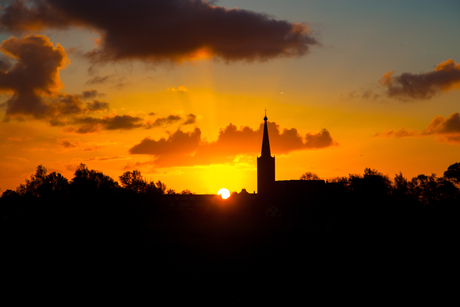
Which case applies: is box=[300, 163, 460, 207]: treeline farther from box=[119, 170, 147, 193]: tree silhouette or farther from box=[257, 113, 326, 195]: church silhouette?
box=[119, 170, 147, 193]: tree silhouette

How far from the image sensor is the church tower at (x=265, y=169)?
98.8 m

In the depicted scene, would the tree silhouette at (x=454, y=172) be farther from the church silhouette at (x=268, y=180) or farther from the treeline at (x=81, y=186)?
the treeline at (x=81, y=186)

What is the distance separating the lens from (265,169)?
9950cm

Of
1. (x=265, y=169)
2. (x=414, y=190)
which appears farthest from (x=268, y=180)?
(x=414, y=190)

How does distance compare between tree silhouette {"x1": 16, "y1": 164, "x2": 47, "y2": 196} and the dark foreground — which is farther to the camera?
tree silhouette {"x1": 16, "y1": 164, "x2": 47, "y2": 196}

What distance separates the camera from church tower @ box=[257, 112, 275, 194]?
98750mm

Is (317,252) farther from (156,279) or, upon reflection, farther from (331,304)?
(156,279)

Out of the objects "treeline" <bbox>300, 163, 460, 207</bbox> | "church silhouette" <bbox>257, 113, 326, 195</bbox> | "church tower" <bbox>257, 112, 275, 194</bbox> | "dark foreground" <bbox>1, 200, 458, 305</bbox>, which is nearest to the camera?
"dark foreground" <bbox>1, 200, 458, 305</bbox>

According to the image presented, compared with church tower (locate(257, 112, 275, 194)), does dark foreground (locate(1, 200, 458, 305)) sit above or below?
below

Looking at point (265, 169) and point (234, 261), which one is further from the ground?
point (265, 169)

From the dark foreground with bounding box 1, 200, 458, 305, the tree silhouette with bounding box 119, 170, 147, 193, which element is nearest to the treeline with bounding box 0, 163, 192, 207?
the tree silhouette with bounding box 119, 170, 147, 193

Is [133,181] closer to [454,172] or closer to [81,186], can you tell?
[81,186]

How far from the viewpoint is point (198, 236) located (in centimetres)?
6016

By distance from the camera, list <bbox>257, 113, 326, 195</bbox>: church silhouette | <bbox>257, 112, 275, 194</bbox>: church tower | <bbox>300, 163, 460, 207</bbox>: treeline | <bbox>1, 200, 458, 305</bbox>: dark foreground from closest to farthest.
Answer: <bbox>1, 200, 458, 305</bbox>: dark foreground, <bbox>300, 163, 460, 207</bbox>: treeline, <bbox>257, 113, 326, 195</bbox>: church silhouette, <bbox>257, 112, 275, 194</bbox>: church tower
